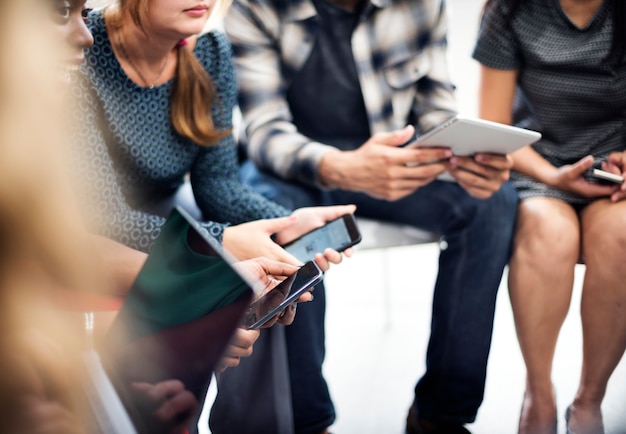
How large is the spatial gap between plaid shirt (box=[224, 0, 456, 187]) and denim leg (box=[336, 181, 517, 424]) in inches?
5.9

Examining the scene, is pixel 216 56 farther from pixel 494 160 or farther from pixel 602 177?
pixel 602 177

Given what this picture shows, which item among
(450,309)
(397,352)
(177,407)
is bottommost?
(397,352)

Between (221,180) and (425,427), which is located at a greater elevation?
(221,180)

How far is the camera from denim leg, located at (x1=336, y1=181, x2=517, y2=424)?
2.63ft

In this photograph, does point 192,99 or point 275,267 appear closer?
point 275,267

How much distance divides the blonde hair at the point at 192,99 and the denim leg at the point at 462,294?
0.38 m

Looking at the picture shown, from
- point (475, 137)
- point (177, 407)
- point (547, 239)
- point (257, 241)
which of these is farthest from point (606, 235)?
point (177, 407)

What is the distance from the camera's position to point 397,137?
0.80m

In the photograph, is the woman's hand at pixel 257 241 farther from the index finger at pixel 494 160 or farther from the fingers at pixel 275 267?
the index finger at pixel 494 160

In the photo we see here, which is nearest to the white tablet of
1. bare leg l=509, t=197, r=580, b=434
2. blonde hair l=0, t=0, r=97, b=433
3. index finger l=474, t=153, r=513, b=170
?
index finger l=474, t=153, r=513, b=170

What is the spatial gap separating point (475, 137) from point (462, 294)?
22cm

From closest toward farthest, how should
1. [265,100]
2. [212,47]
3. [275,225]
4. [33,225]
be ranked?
[33,225] → [275,225] → [212,47] → [265,100]

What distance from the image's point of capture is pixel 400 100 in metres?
0.95

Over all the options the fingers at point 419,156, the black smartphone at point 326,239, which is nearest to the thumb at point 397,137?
the fingers at point 419,156
